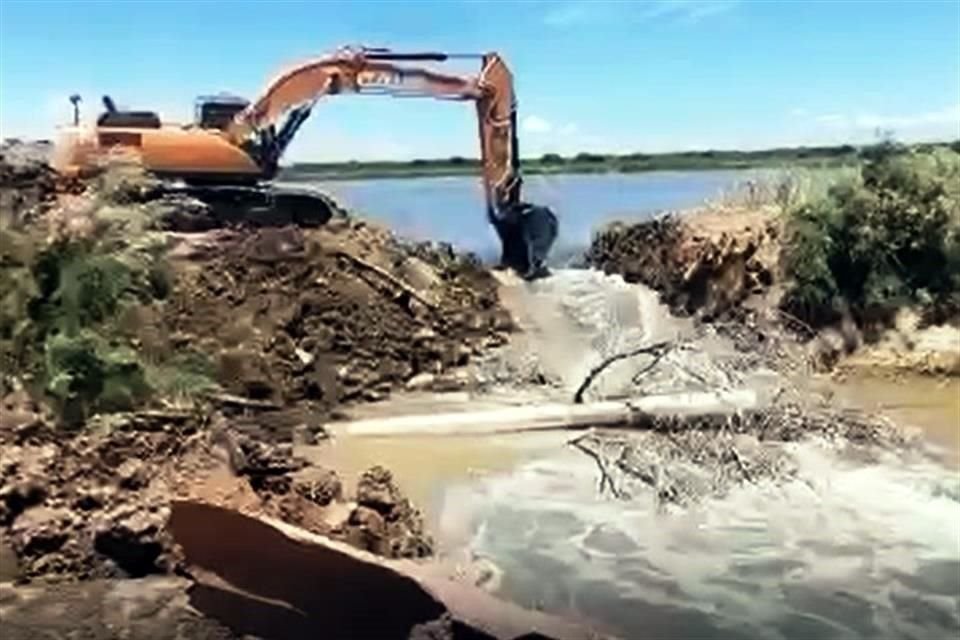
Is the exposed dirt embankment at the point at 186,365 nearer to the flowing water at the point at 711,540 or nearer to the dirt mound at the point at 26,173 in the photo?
the dirt mound at the point at 26,173

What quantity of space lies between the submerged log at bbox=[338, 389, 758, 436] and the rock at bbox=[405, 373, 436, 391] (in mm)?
1628

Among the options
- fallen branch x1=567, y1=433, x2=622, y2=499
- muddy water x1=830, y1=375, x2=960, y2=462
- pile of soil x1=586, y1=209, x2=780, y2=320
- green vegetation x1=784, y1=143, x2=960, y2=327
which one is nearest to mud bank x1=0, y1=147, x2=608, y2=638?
fallen branch x1=567, y1=433, x2=622, y2=499

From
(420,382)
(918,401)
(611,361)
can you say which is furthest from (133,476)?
(918,401)

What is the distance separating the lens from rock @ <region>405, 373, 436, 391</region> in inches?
753

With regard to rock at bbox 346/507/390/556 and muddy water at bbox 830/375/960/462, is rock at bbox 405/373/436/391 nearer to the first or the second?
muddy water at bbox 830/375/960/462

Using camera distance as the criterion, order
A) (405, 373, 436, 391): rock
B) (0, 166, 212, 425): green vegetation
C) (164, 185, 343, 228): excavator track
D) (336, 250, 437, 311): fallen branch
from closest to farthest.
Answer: (0, 166, 212, 425): green vegetation
(405, 373, 436, 391): rock
(336, 250, 437, 311): fallen branch
(164, 185, 343, 228): excavator track

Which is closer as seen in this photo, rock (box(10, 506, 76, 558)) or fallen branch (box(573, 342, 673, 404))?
rock (box(10, 506, 76, 558))

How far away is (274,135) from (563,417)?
869cm

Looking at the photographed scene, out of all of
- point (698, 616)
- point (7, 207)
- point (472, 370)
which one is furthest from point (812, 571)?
point (7, 207)

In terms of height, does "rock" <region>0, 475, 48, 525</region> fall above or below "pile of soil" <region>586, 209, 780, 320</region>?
below

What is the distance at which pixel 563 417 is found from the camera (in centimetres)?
1695

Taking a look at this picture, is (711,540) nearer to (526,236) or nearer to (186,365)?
(186,365)

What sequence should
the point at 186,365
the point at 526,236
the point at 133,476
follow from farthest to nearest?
the point at 526,236, the point at 186,365, the point at 133,476

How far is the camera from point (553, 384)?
762 inches
